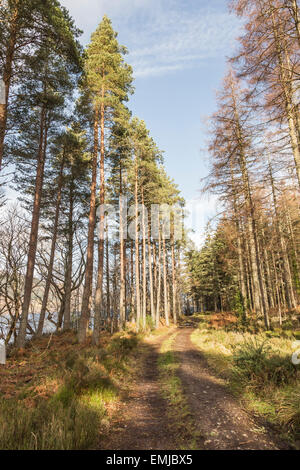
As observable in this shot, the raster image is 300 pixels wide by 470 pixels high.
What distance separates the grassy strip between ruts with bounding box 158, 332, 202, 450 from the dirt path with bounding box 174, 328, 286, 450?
0.14m

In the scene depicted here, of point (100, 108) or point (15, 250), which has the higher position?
point (100, 108)

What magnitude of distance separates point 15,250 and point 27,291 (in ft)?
19.1

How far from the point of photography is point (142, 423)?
434cm

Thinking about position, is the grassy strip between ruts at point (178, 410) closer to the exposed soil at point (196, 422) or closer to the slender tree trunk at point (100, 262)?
the exposed soil at point (196, 422)

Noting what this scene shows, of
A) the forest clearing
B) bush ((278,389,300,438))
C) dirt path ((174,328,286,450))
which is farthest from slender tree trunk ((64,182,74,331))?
bush ((278,389,300,438))

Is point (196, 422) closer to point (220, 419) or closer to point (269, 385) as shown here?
point (220, 419)

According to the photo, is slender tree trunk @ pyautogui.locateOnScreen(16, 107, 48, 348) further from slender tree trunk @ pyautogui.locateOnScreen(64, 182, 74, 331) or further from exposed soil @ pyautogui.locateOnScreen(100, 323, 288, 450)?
exposed soil @ pyautogui.locateOnScreen(100, 323, 288, 450)

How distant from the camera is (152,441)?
3.63m

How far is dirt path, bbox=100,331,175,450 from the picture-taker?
3584mm

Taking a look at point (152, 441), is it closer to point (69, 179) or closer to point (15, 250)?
point (15, 250)

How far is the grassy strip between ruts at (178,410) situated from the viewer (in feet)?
11.7

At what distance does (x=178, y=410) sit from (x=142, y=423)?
83 centimetres

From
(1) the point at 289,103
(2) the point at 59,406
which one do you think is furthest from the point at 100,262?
(1) the point at 289,103
